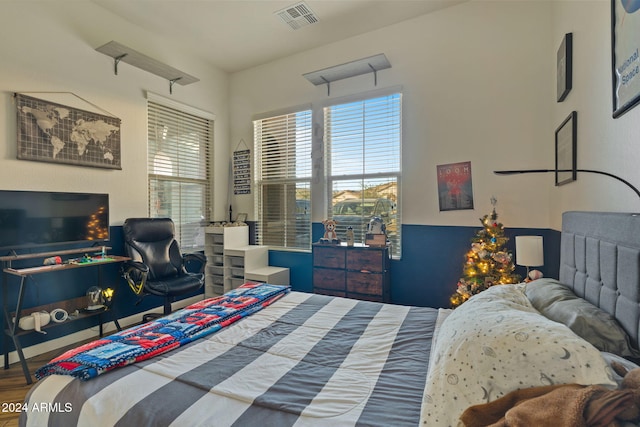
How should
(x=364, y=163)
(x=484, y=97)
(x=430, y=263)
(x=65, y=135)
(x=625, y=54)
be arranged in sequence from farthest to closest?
(x=364, y=163) → (x=430, y=263) → (x=484, y=97) → (x=65, y=135) → (x=625, y=54)

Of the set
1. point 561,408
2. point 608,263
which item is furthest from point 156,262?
point 608,263

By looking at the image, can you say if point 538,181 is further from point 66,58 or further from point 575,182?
point 66,58

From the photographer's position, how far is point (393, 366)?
125cm

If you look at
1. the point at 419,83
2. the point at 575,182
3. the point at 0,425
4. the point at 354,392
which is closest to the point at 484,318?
the point at 354,392

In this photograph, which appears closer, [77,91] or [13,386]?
[13,386]

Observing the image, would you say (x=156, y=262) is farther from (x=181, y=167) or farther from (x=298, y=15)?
(x=298, y=15)

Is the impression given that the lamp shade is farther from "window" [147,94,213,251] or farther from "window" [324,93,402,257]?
"window" [147,94,213,251]

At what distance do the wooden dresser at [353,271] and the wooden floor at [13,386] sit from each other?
246 cm

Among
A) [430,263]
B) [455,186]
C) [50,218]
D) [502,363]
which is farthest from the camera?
[430,263]

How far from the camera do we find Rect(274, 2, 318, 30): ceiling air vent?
3.11 m

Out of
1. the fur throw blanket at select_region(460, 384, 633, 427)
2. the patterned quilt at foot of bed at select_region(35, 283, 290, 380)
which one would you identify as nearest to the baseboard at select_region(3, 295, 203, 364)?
the patterned quilt at foot of bed at select_region(35, 283, 290, 380)

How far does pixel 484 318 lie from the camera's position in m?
1.02

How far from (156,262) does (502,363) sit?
331 centimetres

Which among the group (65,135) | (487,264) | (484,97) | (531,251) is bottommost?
(487,264)
